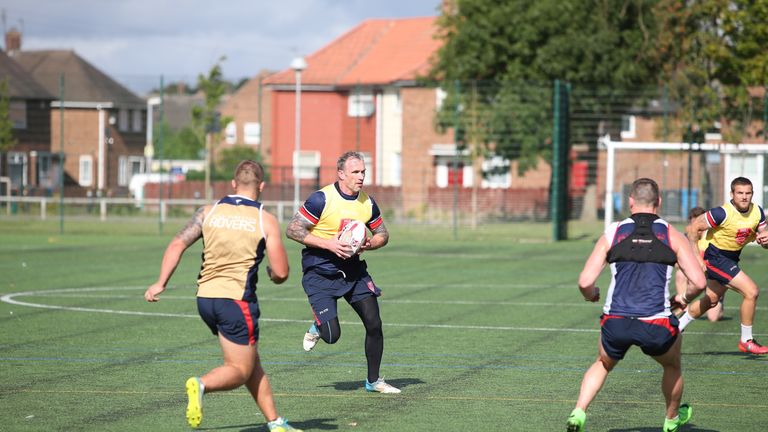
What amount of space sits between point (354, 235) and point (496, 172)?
30408 millimetres

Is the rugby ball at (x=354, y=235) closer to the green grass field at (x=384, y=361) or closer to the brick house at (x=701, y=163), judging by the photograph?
the green grass field at (x=384, y=361)

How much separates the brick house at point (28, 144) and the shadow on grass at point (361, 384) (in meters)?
36.7

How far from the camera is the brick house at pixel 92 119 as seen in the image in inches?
2591

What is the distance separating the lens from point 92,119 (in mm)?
69000

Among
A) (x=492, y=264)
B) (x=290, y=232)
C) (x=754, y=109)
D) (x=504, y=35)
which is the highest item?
(x=504, y=35)

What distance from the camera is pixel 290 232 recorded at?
9.91 meters

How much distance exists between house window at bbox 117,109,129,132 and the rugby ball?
66.7 meters

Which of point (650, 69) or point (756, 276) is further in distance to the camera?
point (650, 69)

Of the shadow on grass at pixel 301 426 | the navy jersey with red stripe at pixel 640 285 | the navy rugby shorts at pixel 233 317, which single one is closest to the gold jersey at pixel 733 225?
the navy jersey with red stripe at pixel 640 285

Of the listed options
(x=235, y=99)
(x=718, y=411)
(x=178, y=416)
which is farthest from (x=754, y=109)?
(x=235, y=99)

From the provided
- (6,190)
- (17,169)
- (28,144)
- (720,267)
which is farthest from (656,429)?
(17,169)

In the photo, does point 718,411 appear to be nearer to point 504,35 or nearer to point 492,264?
point 492,264

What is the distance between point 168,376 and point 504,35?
36613 mm

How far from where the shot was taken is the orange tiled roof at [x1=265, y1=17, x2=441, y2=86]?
59562 mm
